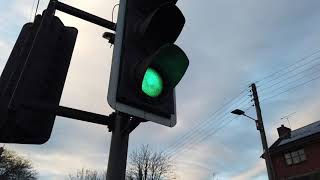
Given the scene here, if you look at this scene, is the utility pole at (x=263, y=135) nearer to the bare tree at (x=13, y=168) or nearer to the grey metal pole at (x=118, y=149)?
the grey metal pole at (x=118, y=149)

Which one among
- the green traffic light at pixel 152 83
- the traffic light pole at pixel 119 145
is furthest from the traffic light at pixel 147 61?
the traffic light pole at pixel 119 145

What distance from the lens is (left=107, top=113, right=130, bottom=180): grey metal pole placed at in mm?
1724

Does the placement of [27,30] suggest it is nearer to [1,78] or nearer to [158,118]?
[1,78]

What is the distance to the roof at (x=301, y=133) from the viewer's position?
101 feet

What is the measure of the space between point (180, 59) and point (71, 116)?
790mm

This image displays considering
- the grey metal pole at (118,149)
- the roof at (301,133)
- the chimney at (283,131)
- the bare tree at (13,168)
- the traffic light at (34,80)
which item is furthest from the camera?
the bare tree at (13,168)

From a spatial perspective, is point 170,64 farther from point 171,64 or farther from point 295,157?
point 295,157

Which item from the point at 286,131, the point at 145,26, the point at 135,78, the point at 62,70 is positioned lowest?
the point at 135,78

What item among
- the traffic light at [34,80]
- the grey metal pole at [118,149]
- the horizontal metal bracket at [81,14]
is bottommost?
the grey metal pole at [118,149]

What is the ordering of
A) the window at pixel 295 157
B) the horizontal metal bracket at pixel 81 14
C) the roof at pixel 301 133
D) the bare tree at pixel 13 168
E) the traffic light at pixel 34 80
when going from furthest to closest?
the bare tree at pixel 13 168 < the roof at pixel 301 133 < the window at pixel 295 157 < the horizontal metal bracket at pixel 81 14 < the traffic light at pixel 34 80

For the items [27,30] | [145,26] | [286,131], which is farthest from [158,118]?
[286,131]

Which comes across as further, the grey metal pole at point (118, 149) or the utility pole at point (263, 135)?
the utility pole at point (263, 135)

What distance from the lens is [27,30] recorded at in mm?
2199

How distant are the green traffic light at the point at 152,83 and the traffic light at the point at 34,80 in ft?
1.82
